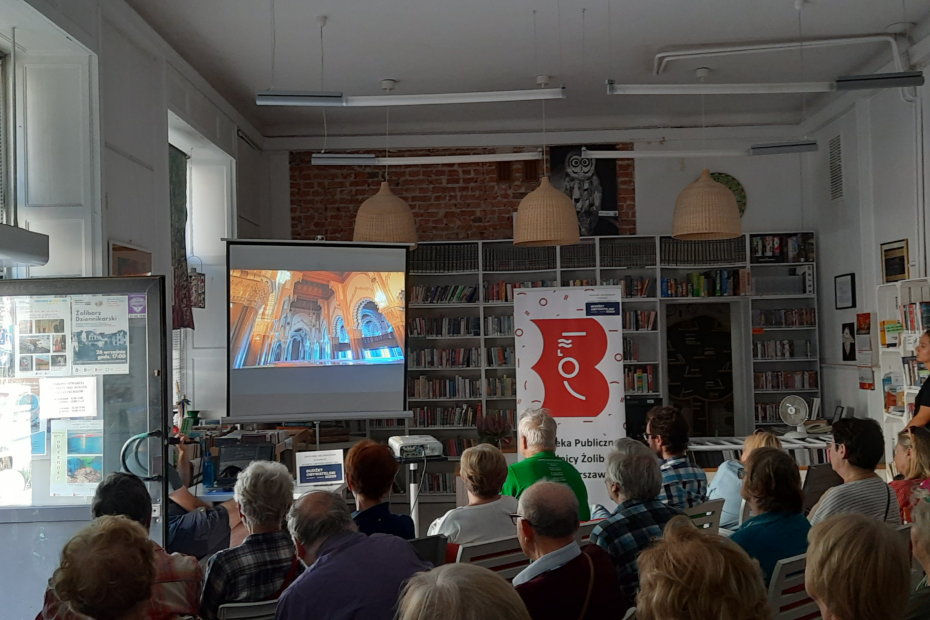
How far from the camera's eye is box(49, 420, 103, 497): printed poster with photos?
4156 millimetres

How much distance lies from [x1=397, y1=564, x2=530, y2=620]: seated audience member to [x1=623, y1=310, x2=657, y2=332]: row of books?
729 centimetres

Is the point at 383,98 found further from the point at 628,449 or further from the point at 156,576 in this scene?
the point at 156,576

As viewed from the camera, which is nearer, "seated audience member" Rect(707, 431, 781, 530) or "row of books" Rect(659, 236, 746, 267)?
"seated audience member" Rect(707, 431, 781, 530)

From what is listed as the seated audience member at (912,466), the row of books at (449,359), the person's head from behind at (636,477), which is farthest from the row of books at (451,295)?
the person's head from behind at (636,477)

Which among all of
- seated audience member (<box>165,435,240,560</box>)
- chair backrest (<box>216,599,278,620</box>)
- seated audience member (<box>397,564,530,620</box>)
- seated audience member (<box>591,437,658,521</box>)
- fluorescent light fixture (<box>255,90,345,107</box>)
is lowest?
seated audience member (<box>165,435,240,560</box>)

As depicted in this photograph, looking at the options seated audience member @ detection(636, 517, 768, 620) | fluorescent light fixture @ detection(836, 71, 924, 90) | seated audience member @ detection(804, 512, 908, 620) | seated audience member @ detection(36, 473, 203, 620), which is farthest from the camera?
fluorescent light fixture @ detection(836, 71, 924, 90)

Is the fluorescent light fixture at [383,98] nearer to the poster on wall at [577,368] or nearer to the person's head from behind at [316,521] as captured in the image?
the poster on wall at [577,368]

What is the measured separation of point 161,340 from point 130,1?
2.54 meters

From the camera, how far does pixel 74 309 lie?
4.20 meters

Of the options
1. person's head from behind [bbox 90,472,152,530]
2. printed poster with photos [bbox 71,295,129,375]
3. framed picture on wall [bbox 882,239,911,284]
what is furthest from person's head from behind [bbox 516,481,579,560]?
framed picture on wall [bbox 882,239,911,284]

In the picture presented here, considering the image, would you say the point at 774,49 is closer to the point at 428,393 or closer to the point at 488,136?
the point at 488,136

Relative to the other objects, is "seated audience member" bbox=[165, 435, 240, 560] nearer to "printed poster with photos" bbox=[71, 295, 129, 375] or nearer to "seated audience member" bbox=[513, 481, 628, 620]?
"printed poster with photos" bbox=[71, 295, 129, 375]

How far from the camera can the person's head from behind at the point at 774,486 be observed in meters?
2.96

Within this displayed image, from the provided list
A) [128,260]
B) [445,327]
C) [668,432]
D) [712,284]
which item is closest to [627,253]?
[712,284]
